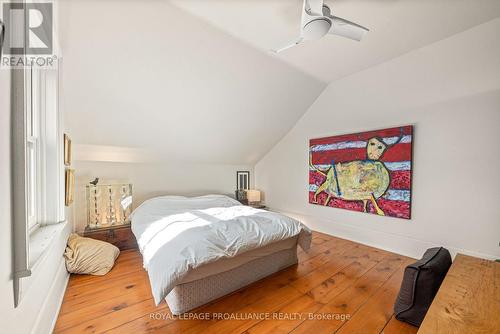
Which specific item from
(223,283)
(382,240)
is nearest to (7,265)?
(223,283)

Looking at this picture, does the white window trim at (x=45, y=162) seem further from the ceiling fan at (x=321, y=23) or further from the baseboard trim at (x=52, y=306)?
the ceiling fan at (x=321, y=23)

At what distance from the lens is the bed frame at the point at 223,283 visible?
1.62 meters

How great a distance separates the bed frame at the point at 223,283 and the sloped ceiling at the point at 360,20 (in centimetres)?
242

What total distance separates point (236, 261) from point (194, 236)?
0.48 m

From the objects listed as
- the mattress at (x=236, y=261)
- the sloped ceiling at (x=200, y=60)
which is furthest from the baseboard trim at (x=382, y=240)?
the sloped ceiling at (x=200, y=60)

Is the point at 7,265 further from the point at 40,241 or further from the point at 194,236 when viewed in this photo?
the point at 194,236

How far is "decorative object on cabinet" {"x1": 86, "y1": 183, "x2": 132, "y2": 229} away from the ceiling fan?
3044 mm

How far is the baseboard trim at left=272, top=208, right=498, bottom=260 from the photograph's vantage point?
94.3 inches

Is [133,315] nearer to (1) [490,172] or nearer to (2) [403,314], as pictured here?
(2) [403,314]

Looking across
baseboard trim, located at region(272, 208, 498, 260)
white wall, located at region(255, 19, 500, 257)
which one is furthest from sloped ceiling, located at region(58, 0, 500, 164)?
baseboard trim, located at region(272, 208, 498, 260)

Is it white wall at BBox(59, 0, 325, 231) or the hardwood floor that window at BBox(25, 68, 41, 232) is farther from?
the hardwood floor

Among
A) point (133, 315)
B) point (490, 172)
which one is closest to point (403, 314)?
point (490, 172)

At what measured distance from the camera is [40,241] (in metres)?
1.32

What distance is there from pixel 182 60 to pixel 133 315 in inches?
Answer: 98.3
